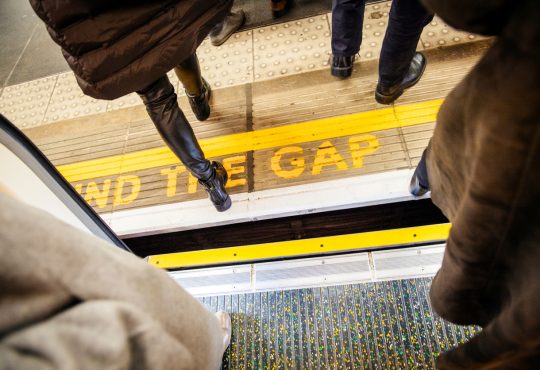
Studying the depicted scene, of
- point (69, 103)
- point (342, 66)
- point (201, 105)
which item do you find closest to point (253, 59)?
point (201, 105)

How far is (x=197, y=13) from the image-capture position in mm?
1505

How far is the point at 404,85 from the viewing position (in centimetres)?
257

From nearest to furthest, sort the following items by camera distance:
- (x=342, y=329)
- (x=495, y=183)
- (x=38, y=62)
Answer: (x=495, y=183) < (x=342, y=329) < (x=38, y=62)

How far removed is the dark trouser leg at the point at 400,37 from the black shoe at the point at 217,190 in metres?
1.43

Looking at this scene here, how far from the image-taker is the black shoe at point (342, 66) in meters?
2.70

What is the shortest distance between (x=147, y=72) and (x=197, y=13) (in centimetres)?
37

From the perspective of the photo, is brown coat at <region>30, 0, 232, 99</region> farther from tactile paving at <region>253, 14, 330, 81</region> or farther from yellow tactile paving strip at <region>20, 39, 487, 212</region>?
tactile paving at <region>253, 14, 330, 81</region>

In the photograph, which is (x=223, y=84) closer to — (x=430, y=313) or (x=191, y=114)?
(x=191, y=114)

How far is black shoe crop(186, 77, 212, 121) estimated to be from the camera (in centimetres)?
271

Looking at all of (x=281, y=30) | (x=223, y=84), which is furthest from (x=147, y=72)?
(x=281, y=30)

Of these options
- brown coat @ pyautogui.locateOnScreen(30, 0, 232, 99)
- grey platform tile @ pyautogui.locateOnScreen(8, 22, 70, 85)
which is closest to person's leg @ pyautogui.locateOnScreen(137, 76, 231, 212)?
brown coat @ pyautogui.locateOnScreen(30, 0, 232, 99)

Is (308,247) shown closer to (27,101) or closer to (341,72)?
(341,72)

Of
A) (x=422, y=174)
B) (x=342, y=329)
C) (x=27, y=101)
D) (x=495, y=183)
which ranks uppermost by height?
(x=495, y=183)

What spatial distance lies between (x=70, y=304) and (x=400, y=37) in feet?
7.24
